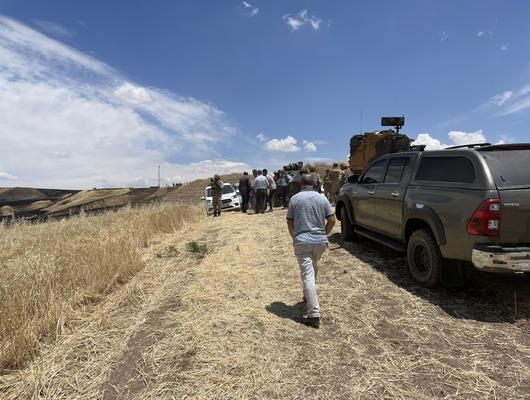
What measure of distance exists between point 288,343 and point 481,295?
296 centimetres

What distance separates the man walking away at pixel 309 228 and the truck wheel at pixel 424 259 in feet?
5.21

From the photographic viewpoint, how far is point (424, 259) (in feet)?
19.4

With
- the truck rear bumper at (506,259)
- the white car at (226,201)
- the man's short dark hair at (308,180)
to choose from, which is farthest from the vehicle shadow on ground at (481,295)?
the white car at (226,201)

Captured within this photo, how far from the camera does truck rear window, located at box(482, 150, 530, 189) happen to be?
479 cm

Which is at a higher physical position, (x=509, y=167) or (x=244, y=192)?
(x=509, y=167)

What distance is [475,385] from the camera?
337 centimetres

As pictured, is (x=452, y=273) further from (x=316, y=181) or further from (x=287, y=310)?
(x=316, y=181)

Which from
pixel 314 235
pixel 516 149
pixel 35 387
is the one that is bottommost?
pixel 35 387

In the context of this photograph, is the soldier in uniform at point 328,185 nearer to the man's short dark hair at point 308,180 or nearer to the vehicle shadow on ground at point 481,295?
the vehicle shadow on ground at point 481,295

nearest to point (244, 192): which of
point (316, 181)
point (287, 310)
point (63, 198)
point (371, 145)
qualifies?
point (371, 145)

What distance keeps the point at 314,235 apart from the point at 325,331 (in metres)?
1.09

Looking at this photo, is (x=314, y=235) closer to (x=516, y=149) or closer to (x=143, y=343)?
(x=143, y=343)

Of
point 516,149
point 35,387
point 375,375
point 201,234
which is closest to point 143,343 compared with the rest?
point 35,387

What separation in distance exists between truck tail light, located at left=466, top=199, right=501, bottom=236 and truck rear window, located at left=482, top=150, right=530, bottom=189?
0.84ft
